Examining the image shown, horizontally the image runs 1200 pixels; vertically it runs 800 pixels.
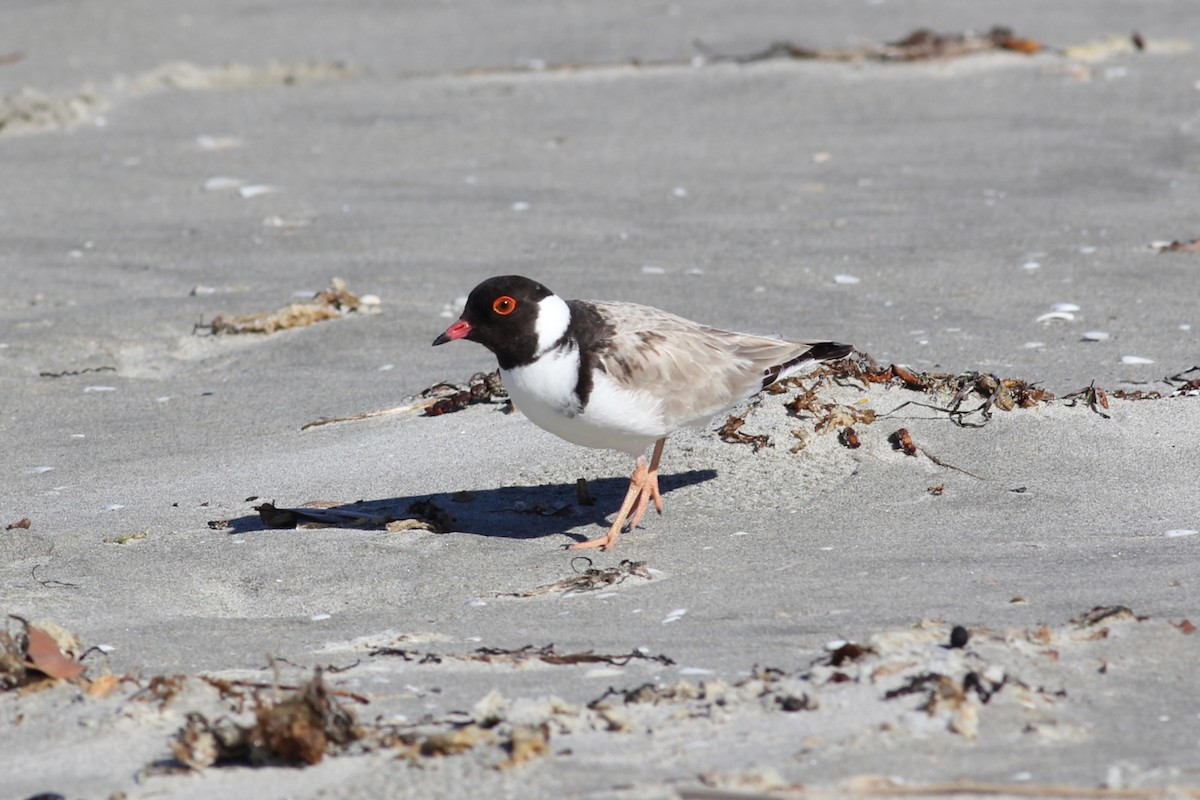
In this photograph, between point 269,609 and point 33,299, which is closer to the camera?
point 269,609

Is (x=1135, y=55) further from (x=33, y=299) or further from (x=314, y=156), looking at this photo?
(x=33, y=299)

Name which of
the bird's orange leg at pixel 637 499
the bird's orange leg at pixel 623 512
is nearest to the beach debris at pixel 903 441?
the bird's orange leg at pixel 637 499

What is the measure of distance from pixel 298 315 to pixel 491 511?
89.8 inches

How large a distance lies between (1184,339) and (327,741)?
4.87 meters

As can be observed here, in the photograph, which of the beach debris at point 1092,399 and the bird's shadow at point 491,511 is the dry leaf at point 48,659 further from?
the beach debris at point 1092,399

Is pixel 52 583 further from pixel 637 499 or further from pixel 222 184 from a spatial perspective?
pixel 222 184

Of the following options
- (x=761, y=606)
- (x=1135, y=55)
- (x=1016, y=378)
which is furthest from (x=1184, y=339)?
(x=1135, y=55)

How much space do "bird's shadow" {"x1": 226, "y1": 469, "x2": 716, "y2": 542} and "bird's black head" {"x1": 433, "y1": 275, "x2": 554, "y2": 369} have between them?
24.8 inches

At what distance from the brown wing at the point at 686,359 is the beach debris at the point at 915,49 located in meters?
6.01

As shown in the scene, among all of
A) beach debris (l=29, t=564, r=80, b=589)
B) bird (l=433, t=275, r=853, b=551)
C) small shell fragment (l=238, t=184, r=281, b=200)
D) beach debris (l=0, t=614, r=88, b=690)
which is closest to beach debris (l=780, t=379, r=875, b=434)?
bird (l=433, t=275, r=853, b=551)

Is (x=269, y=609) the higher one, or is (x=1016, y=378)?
(x=1016, y=378)

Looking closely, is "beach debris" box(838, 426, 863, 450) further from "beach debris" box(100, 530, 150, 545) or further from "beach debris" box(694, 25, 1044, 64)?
"beach debris" box(694, 25, 1044, 64)

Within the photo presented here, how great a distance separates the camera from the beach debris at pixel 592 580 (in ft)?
15.4

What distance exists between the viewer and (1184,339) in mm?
6676
